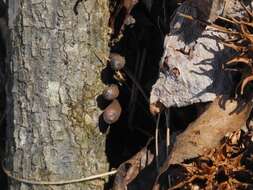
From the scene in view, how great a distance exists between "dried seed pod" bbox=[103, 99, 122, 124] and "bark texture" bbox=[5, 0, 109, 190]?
27 millimetres

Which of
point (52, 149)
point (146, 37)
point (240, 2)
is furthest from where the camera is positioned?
point (146, 37)

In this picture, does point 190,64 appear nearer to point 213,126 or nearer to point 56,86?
point 213,126

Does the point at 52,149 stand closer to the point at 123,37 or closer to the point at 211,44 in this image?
the point at 123,37

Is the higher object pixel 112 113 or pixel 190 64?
pixel 190 64

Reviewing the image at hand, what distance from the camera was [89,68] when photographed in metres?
1.79

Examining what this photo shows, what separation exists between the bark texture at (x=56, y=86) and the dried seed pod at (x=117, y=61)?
0.02m

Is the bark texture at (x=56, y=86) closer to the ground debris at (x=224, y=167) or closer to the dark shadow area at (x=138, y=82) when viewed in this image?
the dark shadow area at (x=138, y=82)

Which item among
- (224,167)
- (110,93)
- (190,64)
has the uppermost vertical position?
(190,64)

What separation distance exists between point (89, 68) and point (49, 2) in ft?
0.63

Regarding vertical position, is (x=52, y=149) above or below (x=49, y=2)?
below

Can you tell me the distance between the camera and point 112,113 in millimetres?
1819

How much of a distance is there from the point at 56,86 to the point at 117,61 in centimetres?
17

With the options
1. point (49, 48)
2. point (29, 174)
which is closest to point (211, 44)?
point (49, 48)

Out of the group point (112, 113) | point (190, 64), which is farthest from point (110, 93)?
point (190, 64)
